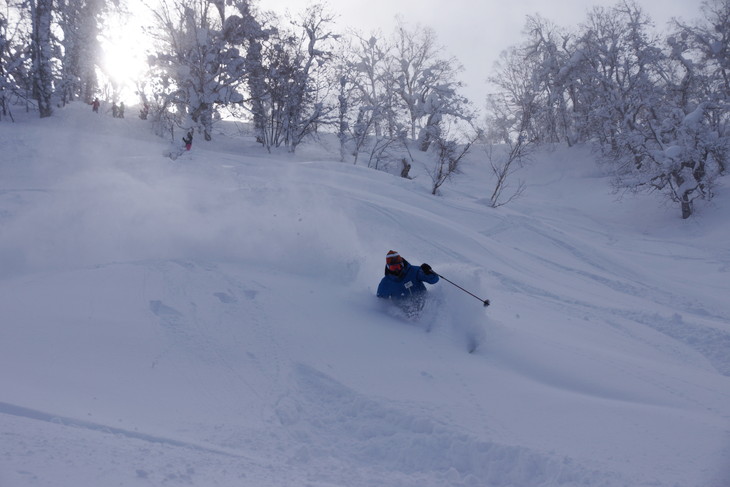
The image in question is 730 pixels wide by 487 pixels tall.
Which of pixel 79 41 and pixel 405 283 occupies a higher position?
pixel 79 41

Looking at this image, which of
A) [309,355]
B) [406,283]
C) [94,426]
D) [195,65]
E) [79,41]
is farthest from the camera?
[79,41]

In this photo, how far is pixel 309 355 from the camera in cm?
590

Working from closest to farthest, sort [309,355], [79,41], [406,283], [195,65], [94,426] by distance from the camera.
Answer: [94,426]
[309,355]
[406,283]
[195,65]
[79,41]

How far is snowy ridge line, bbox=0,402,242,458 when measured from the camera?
3.88 meters

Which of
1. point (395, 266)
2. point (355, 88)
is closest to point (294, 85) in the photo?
point (355, 88)

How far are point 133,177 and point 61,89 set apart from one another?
80.3 ft

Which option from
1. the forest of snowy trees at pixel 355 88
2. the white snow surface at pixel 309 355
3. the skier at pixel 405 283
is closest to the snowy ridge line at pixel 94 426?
the white snow surface at pixel 309 355

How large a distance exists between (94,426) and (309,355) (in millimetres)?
2503

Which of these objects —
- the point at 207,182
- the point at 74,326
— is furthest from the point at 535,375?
the point at 207,182

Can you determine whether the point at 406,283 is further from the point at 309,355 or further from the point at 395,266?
the point at 309,355

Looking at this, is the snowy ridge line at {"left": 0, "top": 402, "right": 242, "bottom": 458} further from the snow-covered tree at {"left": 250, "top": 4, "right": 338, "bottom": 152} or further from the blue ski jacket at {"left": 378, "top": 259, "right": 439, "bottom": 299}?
the snow-covered tree at {"left": 250, "top": 4, "right": 338, "bottom": 152}

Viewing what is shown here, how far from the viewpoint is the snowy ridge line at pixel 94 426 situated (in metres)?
3.88

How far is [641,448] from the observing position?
14.3ft

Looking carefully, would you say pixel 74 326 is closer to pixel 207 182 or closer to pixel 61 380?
pixel 61 380
